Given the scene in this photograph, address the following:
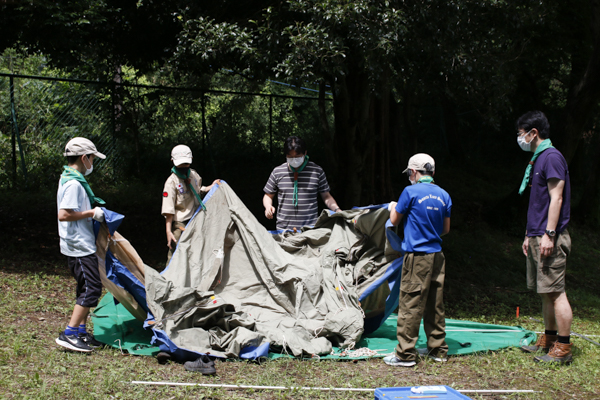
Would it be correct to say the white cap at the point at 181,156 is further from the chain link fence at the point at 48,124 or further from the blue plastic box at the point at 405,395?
the chain link fence at the point at 48,124

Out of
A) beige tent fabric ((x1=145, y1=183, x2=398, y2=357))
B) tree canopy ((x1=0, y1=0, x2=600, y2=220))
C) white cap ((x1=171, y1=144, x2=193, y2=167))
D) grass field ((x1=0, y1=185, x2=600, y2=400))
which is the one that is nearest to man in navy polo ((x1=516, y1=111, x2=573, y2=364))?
grass field ((x1=0, y1=185, x2=600, y2=400))

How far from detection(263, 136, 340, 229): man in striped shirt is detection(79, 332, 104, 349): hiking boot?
74.2 inches

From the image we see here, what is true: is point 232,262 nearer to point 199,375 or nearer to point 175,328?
point 175,328

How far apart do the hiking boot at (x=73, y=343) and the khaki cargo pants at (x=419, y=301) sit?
91.7 inches

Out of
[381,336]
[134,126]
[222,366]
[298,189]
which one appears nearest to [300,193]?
[298,189]

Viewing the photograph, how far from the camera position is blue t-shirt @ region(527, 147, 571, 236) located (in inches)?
154

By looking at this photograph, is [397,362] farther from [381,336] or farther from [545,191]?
[545,191]

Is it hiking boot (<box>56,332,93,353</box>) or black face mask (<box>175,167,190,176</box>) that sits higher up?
black face mask (<box>175,167,190,176</box>)

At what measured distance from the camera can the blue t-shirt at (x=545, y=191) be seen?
3.91 m

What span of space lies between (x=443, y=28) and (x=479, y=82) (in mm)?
1175

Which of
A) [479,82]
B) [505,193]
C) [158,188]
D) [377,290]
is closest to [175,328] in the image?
[377,290]

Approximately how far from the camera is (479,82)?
272 inches

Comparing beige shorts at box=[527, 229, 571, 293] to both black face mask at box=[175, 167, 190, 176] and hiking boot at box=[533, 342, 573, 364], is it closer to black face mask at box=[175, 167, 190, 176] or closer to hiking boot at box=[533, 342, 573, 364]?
hiking boot at box=[533, 342, 573, 364]

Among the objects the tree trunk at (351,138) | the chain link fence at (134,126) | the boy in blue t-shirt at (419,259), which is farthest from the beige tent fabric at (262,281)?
the chain link fence at (134,126)
